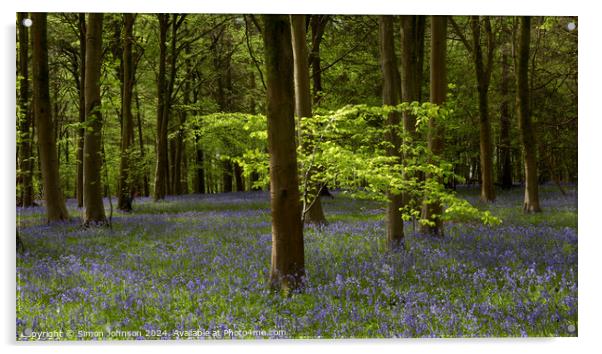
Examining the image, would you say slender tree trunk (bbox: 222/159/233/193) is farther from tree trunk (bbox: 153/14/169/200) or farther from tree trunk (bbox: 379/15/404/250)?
tree trunk (bbox: 379/15/404/250)

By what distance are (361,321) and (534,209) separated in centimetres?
569

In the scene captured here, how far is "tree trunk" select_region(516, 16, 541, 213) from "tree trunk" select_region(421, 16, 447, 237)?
1.47m

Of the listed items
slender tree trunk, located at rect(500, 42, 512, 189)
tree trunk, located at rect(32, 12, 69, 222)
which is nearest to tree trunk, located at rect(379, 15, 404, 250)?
slender tree trunk, located at rect(500, 42, 512, 189)

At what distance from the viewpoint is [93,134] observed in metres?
11.3

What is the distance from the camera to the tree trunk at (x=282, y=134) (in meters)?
5.70

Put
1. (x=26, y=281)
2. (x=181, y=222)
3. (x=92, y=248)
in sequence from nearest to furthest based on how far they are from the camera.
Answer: (x=26, y=281) → (x=92, y=248) → (x=181, y=222)

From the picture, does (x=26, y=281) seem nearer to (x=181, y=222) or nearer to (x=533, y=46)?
(x=181, y=222)

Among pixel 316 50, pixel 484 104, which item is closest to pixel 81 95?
pixel 316 50

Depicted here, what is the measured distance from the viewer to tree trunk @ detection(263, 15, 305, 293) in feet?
18.7

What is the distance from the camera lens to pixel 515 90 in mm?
9844

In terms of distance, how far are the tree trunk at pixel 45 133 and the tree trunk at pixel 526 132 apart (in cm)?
974
